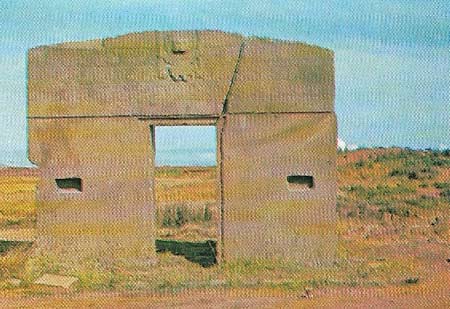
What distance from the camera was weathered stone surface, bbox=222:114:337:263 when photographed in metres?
9.98

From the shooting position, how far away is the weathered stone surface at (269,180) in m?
9.98

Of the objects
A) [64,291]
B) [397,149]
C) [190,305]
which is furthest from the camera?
[397,149]

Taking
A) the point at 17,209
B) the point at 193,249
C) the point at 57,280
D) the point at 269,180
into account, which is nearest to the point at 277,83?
the point at 269,180

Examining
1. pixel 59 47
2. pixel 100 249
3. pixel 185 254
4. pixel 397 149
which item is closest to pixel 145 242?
pixel 100 249

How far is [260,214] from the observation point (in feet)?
32.8

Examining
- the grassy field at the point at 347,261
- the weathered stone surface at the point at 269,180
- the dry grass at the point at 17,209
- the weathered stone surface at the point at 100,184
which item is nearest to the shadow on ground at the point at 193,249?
the grassy field at the point at 347,261

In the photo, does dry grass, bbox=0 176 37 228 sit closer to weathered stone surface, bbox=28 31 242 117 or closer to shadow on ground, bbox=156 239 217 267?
shadow on ground, bbox=156 239 217 267

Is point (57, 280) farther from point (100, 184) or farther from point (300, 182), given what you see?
point (300, 182)

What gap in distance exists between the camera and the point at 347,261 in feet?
34.1

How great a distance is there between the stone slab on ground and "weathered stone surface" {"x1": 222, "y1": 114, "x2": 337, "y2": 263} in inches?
83.4

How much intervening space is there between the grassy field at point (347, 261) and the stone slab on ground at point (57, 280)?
0.13m

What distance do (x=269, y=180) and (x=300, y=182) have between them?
1.48 ft

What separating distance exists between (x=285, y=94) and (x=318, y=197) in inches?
58.4

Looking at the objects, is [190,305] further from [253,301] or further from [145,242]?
[145,242]
